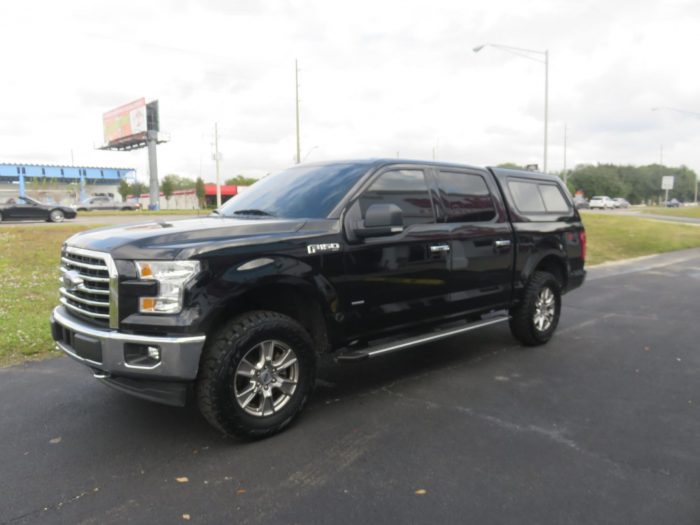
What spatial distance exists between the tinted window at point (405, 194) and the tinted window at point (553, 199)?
2.25 metres

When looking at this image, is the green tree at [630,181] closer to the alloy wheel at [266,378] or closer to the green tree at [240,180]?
the green tree at [240,180]

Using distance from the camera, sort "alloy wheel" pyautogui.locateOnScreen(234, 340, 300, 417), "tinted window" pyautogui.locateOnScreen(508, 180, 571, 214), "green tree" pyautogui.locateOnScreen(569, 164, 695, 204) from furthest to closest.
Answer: "green tree" pyautogui.locateOnScreen(569, 164, 695, 204)
"tinted window" pyautogui.locateOnScreen(508, 180, 571, 214)
"alloy wheel" pyautogui.locateOnScreen(234, 340, 300, 417)

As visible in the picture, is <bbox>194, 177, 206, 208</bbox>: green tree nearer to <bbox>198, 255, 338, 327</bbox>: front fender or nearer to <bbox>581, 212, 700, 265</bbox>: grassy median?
<bbox>581, 212, 700, 265</bbox>: grassy median

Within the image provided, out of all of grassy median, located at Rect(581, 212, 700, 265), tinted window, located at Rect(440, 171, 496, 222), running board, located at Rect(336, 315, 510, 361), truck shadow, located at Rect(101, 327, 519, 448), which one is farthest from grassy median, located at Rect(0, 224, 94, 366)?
grassy median, located at Rect(581, 212, 700, 265)

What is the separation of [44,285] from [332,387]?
21.6ft

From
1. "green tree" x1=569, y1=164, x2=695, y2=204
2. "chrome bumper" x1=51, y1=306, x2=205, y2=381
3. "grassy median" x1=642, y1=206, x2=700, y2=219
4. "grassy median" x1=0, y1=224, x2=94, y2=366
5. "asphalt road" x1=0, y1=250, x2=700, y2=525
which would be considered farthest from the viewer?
"green tree" x1=569, y1=164, x2=695, y2=204

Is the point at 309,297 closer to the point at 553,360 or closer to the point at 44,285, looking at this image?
the point at 553,360

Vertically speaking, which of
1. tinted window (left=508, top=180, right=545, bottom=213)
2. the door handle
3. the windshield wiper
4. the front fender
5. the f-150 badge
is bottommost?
the front fender

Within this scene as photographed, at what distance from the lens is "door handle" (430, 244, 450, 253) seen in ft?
15.8

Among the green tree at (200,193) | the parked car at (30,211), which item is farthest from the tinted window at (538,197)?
the green tree at (200,193)

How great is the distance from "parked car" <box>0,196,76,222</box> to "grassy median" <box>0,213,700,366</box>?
1091 cm

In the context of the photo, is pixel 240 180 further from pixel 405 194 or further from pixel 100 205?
pixel 405 194

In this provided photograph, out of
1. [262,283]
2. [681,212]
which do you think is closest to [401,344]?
[262,283]

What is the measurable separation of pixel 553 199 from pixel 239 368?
15.3 ft
